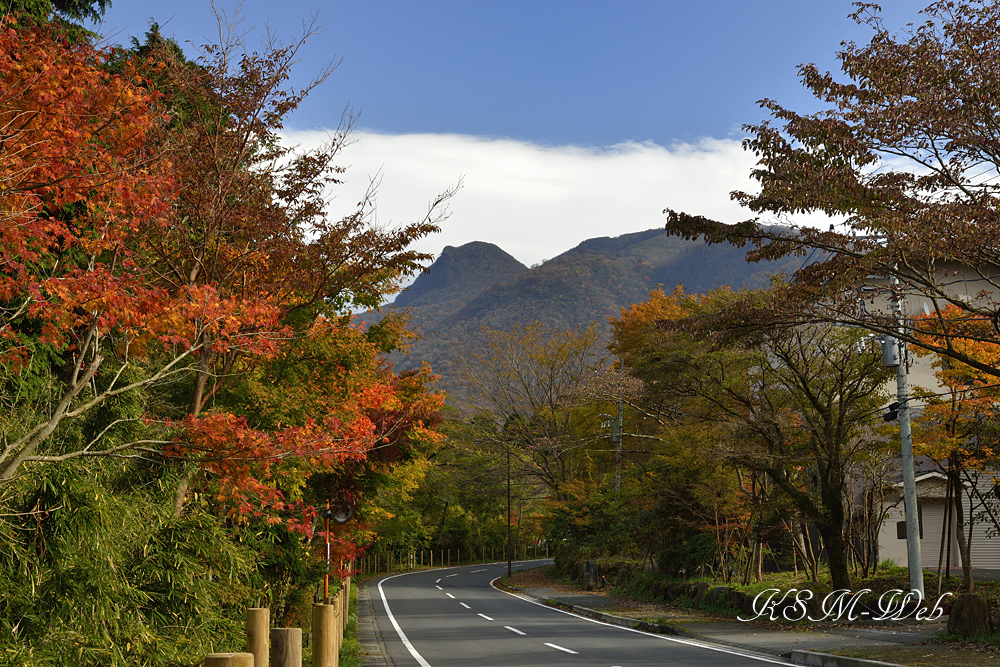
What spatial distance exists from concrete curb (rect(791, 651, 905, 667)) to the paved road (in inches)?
13.5

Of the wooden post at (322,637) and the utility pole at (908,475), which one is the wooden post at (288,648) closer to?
the wooden post at (322,637)

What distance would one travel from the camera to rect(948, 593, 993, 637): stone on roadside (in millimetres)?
12930

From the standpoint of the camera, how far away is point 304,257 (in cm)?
993

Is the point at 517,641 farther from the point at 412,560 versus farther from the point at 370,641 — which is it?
the point at 412,560

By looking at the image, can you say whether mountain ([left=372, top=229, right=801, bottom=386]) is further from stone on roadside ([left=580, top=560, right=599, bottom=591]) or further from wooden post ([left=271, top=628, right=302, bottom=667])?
wooden post ([left=271, top=628, right=302, bottom=667])

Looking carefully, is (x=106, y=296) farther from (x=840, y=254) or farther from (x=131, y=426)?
(x=840, y=254)

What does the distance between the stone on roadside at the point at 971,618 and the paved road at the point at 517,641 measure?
314 cm

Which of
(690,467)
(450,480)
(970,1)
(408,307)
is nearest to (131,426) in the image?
(408,307)

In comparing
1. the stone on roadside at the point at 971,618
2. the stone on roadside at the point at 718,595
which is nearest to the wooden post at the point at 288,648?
the stone on roadside at the point at 971,618

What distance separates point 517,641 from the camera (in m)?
16.0

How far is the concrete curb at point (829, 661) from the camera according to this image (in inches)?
441

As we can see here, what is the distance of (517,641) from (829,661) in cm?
632

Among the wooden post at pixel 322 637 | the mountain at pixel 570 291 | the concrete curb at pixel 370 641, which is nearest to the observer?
the wooden post at pixel 322 637

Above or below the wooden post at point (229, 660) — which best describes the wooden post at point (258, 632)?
below
